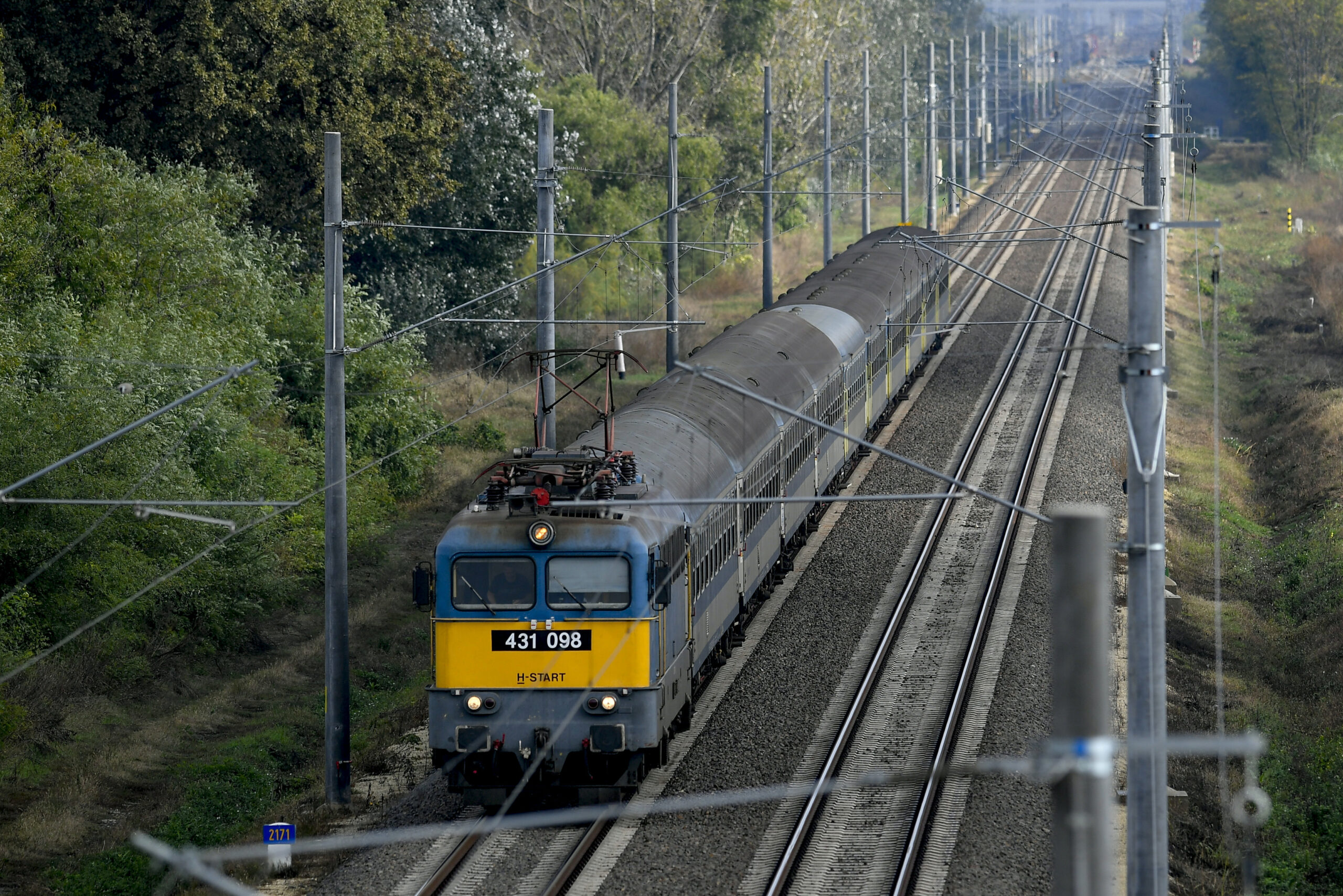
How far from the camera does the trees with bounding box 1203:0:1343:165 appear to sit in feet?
291

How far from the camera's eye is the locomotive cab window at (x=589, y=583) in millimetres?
16109

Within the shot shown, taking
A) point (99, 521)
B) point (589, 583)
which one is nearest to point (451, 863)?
point (589, 583)

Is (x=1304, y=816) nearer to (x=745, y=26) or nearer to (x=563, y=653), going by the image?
(x=563, y=653)

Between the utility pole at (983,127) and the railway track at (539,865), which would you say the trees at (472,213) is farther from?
the utility pole at (983,127)

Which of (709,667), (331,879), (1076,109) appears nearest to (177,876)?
(331,879)

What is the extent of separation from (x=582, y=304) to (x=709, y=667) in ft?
94.8

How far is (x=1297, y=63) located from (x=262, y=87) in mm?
73173

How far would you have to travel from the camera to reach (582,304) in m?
49.0

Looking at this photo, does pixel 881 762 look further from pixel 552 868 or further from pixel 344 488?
pixel 344 488

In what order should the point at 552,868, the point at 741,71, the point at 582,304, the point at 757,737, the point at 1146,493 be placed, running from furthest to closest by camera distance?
the point at 741,71 < the point at 582,304 < the point at 757,737 < the point at 552,868 < the point at 1146,493

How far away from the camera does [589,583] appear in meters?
16.2

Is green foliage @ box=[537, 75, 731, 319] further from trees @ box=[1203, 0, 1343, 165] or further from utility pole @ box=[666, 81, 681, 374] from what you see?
trees @ box=[1203, 0, 1343, 165]

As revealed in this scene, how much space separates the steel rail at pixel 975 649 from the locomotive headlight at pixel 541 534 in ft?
14.7

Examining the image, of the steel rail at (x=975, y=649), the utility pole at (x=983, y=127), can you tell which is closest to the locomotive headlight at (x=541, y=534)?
the steel rail at (x=975, y=649)
